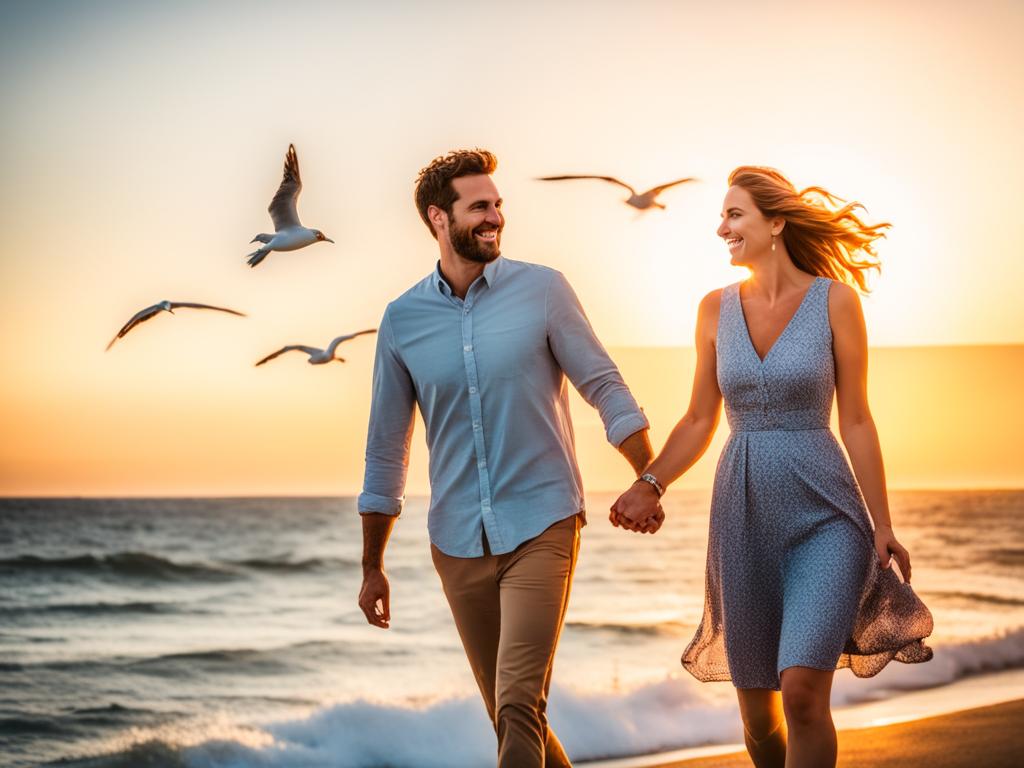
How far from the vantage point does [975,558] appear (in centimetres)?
2848

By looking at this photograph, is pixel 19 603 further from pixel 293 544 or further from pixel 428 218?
pixel 428 218

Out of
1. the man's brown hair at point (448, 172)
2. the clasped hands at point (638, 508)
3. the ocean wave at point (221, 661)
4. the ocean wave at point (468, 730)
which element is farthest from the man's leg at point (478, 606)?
the ocean wave at point (221, 661)

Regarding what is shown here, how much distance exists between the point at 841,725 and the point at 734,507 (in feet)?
19.5

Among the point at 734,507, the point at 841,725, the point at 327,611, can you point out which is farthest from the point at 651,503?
the point at 327,611

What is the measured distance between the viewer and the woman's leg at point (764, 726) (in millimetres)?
4160

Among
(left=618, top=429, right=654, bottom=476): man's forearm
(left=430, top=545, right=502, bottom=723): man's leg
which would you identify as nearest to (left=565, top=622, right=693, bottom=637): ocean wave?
(left=430, top=545, right=502, bottom=723): man's leg

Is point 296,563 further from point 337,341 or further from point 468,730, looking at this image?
point 337,341

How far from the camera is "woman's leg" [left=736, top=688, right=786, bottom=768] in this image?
4.16 meters

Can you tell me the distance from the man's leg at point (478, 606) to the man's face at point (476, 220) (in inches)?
39.1

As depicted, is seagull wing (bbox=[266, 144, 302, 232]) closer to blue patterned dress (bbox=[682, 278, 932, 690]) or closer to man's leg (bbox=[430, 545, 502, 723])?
man's leg (bbox=[430, 545, 502, 723])

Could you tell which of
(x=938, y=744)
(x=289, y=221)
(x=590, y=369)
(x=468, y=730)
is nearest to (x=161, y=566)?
(x=468, y=730)

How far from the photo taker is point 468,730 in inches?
447

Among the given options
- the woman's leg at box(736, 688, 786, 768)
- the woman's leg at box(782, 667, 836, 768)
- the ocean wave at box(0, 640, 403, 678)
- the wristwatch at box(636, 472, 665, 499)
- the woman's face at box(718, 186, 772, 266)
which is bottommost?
the ocean wave at box(0, 640, 403, 678)

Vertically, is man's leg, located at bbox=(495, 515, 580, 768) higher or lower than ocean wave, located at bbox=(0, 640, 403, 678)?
higher
